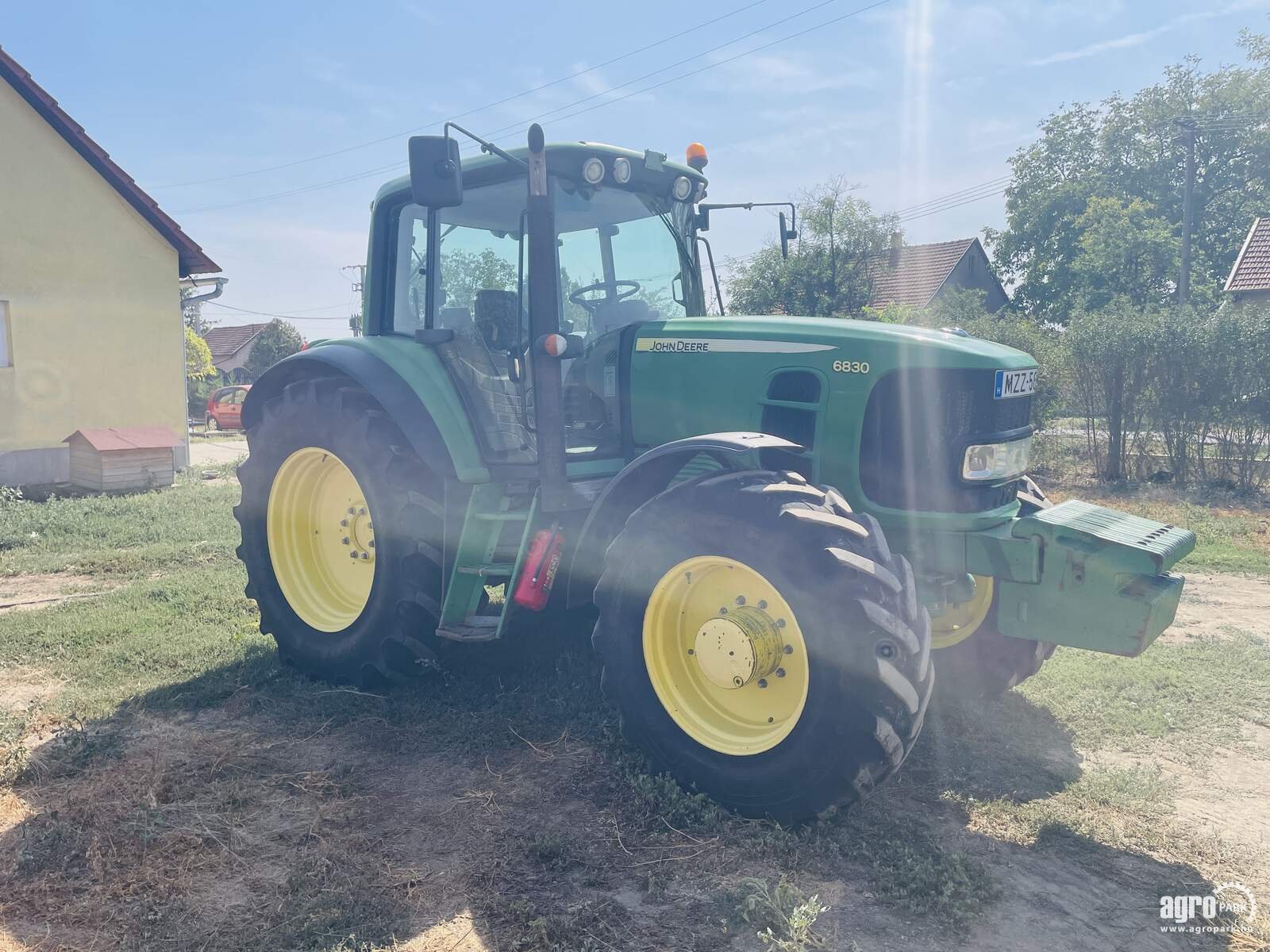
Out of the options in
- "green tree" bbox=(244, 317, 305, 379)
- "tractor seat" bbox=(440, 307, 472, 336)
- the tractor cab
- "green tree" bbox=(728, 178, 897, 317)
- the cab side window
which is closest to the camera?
the tractor cab

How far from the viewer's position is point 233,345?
54.0 meters

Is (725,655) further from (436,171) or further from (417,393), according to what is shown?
(436,171)

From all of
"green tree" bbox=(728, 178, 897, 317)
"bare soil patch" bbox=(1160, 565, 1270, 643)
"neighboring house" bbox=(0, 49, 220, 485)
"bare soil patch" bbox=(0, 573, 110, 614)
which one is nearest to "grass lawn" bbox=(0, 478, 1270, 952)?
"bare soil patch" bbox=(1160, 565, 1270, 643)

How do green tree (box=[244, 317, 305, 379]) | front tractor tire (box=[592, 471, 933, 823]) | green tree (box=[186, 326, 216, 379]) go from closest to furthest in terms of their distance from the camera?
front tractor tire (box=[592, 471, 933, 823]) → green tree (box=[186, 326, 216, 379]) → green tree (box=[244, 317, 305, 379])

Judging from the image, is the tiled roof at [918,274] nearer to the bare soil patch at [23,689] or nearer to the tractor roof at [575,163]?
the tractor roof at [575,163]

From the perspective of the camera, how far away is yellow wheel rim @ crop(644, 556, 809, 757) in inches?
131

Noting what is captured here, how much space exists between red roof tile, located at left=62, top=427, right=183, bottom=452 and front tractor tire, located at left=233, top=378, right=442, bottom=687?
7966 millimetres

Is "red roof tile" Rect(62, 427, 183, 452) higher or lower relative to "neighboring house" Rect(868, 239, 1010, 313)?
lower

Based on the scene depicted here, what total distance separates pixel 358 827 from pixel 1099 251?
112 ft

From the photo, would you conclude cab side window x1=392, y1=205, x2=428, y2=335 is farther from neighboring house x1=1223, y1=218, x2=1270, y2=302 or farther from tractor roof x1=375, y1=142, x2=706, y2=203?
neighboring house x1=1223, y1=218, x2=1270, y2=302

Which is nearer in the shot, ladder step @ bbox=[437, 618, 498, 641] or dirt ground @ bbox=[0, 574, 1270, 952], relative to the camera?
dirt ground @ bbox=[0, 574, 1270, 952]

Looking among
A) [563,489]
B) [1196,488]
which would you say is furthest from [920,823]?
[1196,488]

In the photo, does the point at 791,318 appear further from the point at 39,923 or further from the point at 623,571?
the point at 39,923

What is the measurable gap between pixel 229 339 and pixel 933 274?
40.0 metres
